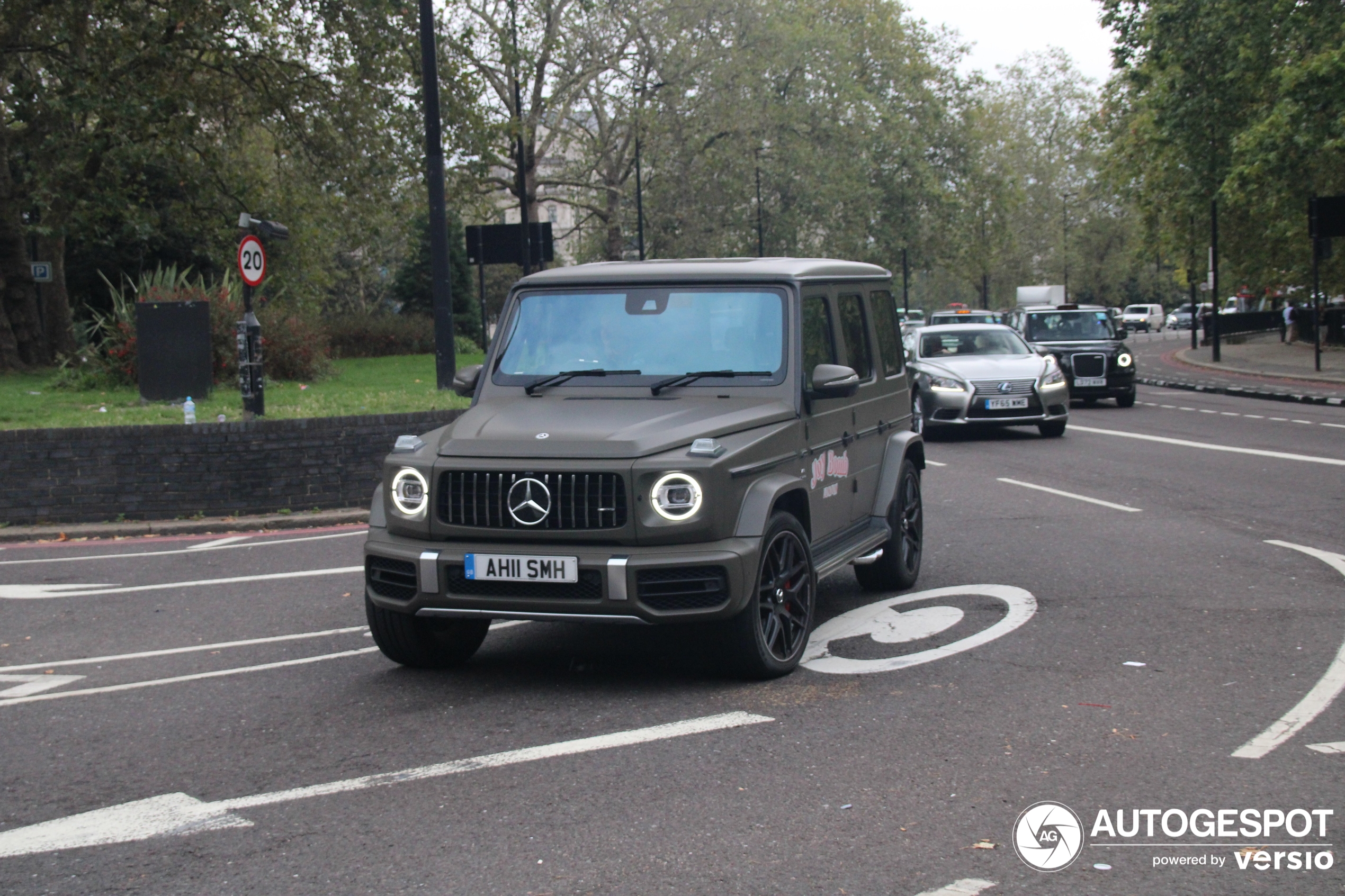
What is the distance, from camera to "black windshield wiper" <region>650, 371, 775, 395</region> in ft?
22.5

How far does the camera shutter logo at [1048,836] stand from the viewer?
13.7 feet

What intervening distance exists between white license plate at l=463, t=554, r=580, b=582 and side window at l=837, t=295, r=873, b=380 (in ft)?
8.29

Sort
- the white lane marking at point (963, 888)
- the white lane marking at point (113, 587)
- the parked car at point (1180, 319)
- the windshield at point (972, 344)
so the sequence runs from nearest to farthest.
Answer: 1. the white lane marking at point (963, 888)
2. the white lane marking at point (113, 587)
3. the windshield at point (972, 344)
4. the parked car at point (1180, 319)

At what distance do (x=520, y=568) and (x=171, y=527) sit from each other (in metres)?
7.85

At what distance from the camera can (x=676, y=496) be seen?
601cm

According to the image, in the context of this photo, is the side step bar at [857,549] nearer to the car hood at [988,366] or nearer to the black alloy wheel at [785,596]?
the black alloy wheel at [785,596]

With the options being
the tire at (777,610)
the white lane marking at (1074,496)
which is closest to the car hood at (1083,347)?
the white lane marking at (1074,496)

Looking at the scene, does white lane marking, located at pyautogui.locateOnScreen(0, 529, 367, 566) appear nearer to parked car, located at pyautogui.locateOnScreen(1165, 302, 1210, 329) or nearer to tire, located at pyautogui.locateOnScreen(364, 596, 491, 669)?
tire, located at pyautogui.locateOnScreen(364, 596, 491, 669)

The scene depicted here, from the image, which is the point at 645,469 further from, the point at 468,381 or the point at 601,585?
the point at 468,381

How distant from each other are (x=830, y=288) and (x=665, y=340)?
1166 mm

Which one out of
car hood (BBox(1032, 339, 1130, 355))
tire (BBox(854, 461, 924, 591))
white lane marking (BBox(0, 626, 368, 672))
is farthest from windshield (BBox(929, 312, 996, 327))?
white lane marking (BBox(0, 626, 368, 672))

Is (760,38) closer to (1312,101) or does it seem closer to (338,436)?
(1312,101)

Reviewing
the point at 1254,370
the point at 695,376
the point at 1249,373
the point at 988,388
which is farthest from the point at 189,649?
the point at 1254,370

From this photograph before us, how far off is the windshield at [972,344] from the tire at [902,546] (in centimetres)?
1195
